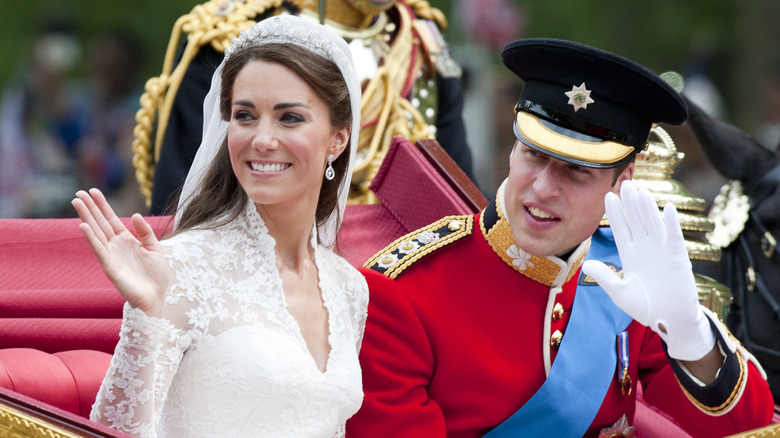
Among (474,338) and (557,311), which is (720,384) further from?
(474,338)

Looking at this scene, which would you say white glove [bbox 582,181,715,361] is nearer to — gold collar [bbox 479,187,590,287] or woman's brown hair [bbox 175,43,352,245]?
gold collar [bbox 479,187,590,287]

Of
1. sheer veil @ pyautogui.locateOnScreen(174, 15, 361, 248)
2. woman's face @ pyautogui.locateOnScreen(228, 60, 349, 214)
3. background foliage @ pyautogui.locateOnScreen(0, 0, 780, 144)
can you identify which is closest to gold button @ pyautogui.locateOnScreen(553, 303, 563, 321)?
sheer veil @ pyautogui.locateOnScreen(174, 15, 361, 248)

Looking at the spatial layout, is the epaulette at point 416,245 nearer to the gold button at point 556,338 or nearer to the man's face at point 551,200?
the man's face at point 551,200

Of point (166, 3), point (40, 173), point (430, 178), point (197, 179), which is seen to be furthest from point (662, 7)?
point (197, 179)

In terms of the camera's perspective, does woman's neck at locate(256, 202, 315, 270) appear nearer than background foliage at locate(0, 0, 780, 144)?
Yes

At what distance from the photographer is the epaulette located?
300cm

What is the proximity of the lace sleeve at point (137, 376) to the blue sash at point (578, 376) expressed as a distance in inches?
36.6

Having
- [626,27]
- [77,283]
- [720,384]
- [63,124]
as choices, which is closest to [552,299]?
[720,384]

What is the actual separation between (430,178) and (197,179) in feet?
3.21

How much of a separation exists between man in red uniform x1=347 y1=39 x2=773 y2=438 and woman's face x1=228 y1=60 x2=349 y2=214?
0.44 meters

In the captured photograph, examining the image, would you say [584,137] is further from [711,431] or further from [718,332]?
[711,431]

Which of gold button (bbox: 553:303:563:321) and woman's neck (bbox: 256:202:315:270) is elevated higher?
woman's neck (bbox: 256:202:315:270)

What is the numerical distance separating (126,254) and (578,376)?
122 centimetres

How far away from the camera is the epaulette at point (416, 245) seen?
300cm
